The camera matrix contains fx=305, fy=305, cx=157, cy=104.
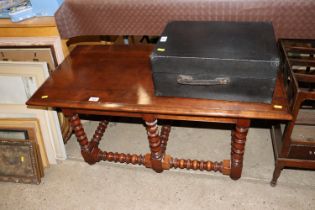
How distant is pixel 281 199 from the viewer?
5.54ft

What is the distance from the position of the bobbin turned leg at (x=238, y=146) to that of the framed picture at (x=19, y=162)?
3.85ft

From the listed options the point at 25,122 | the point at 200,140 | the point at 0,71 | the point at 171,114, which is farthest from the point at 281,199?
the point at 0,71

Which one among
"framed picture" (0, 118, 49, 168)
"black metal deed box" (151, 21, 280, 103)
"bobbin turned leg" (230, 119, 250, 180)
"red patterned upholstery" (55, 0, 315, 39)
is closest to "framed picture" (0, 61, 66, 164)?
"framed picture" (0, 118, 49, 168)

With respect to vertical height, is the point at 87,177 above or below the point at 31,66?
below

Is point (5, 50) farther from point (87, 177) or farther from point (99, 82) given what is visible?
point (87, 177)

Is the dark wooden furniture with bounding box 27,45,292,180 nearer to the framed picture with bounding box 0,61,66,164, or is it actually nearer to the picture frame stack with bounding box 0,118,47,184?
the framed picture with bounding box 0,61,66,164

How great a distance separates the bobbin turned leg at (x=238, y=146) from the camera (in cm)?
148

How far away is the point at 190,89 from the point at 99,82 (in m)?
0.50

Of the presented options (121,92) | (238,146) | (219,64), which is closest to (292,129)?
(238,146)

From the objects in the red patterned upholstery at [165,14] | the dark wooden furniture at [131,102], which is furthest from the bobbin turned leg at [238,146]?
the red patterned upholstery at [165,14]

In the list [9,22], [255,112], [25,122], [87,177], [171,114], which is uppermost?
[9,22]

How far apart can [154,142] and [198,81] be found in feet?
1.61

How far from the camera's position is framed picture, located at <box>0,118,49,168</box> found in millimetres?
1887

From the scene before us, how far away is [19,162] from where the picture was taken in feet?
6.15
